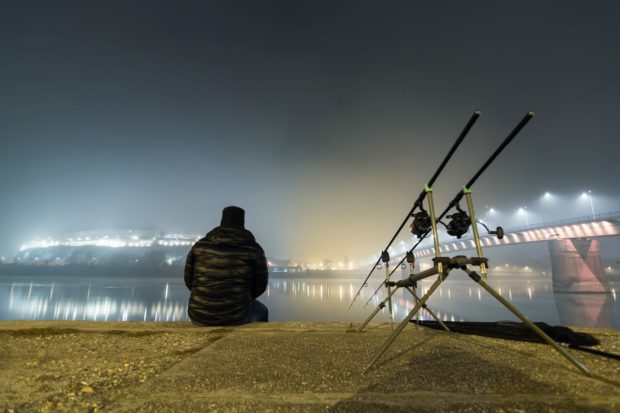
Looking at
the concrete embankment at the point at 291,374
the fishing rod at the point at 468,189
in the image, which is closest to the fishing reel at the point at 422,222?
the fishing rod at the point at 468,189

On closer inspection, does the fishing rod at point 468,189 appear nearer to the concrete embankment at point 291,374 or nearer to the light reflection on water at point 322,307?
the concrete embankment at point 291,374

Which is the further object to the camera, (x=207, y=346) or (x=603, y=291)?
(x=603, y=291)

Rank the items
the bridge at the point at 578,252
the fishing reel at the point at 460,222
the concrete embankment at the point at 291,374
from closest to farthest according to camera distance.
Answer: the concrete embankment at the point at 291,374 → the fishing reel at the point at 460,222 → the bridge at the point at 578,252

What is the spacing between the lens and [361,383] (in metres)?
2.70

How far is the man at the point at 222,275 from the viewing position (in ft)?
18.8

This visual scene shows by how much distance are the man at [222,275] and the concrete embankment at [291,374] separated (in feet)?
3.45

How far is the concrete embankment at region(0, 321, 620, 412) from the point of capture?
2273mm

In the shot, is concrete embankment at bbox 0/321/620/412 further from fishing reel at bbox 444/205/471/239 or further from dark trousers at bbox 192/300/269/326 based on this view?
fishing reel at bbox 444/205/471/239

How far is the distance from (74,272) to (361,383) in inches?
10161

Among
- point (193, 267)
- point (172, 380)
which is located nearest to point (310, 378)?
point (172, 380)

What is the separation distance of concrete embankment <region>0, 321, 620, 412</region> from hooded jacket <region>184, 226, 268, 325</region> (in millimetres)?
1042

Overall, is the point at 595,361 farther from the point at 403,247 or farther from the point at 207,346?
the point at 403,247

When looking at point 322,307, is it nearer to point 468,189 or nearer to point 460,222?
point 460,222

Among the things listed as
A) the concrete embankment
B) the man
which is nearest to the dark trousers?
the man
